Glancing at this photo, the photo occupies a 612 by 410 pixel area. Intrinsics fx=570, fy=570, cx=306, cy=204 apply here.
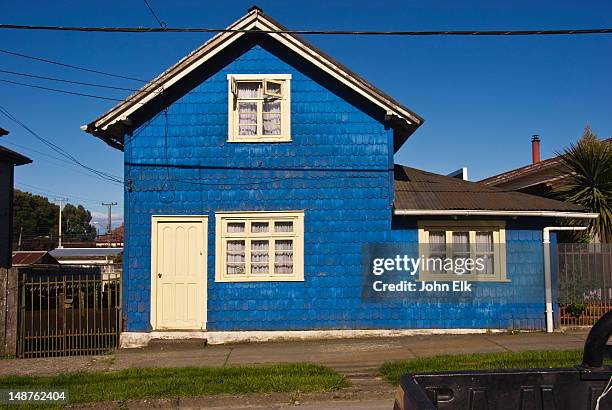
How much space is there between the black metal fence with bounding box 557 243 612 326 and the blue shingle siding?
26.6 inches

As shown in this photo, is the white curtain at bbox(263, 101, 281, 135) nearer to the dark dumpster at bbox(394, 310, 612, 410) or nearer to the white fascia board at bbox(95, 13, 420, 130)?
the white fascia board at bbox(95, 13, 420, 130)

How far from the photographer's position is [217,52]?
1216 centimetres

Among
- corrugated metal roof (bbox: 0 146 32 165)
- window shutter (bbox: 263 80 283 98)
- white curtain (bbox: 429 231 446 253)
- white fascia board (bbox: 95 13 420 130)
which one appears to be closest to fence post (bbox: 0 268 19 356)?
white fascia board (bbox: 95 13 420 130)

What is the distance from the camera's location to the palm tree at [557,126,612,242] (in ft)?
45.2

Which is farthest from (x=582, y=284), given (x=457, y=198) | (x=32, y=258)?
(x=32, y=258)

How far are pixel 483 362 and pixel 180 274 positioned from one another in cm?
632

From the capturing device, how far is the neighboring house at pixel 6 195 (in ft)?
72.2

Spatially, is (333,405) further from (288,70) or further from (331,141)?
(288,70)

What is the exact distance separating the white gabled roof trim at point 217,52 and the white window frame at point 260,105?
0.70 m

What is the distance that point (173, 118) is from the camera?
12320 mm

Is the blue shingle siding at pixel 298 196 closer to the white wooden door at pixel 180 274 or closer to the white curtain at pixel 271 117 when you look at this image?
the white wooden door at pixel 180 274

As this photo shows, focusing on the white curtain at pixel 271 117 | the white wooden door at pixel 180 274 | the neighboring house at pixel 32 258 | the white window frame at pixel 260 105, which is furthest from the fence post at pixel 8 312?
the neighboring house at pixel 32 258

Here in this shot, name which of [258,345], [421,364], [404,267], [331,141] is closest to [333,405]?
[421,364]

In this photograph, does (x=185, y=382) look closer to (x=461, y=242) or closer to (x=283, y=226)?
(x=283, y=226)
